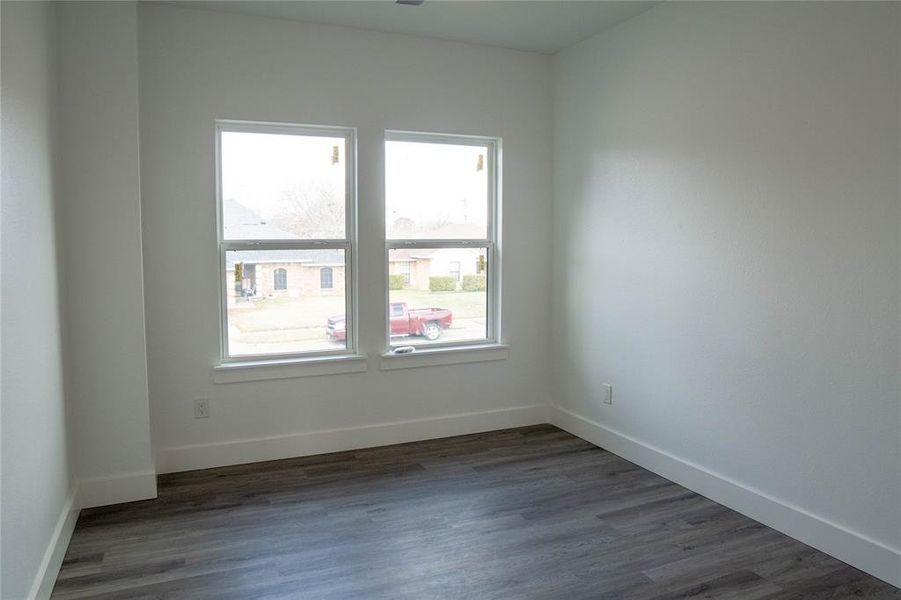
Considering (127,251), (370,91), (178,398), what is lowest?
(178,398)

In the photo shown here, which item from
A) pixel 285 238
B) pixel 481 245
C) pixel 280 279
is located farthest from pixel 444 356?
pixel 285 238

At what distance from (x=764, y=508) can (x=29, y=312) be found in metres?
3.34

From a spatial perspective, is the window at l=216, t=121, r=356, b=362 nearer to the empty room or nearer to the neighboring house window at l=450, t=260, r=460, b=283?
the empty room

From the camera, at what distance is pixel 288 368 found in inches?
162

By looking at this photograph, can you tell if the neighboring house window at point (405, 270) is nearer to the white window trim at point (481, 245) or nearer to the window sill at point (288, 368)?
the white window trim at point (481, 245)

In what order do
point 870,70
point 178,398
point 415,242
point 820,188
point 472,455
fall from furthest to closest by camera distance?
point 415,242
point 472,455
point 178,398
point 820,188
point 870,70

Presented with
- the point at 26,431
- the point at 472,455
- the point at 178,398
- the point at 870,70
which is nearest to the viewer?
the point at 26,431

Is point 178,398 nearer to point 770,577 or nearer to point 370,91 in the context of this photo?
point 370,91

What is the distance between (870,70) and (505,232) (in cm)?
246

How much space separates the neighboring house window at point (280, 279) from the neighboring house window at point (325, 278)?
0.22 m

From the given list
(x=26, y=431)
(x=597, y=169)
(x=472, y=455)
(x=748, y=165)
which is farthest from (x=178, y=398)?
(x=748, y=165)

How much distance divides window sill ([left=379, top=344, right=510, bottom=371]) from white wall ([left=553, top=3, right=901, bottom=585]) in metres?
0.63

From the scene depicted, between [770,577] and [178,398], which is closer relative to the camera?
[770,577]

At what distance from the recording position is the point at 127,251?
3.32 meters
